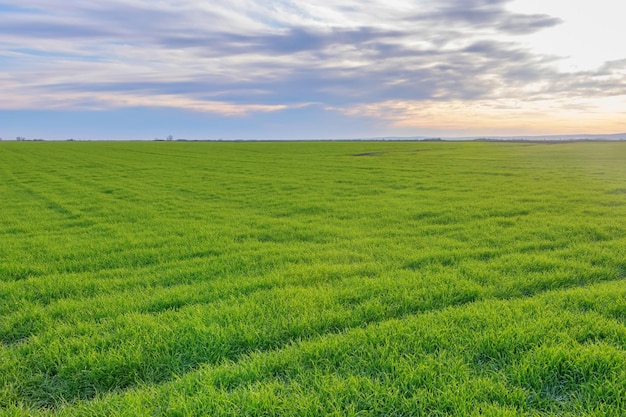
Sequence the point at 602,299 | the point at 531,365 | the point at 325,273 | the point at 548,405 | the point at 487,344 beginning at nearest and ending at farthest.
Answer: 1. the point at 548,405
2. the point at 531,365
3. the point at 487,344
4. the point at 602,299
5. the point at 325,273

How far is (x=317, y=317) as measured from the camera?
15.3ft

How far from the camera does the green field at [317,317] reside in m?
3.27

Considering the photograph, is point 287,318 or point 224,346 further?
point 287,318

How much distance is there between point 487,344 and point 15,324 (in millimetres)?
5284

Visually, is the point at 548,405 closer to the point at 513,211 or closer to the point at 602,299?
the point at 602,299

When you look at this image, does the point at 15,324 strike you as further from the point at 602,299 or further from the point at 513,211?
the point at 513,211

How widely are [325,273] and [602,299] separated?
3.64m

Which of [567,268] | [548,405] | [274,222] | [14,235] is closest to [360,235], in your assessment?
[274,222]

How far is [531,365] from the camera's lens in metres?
3.55

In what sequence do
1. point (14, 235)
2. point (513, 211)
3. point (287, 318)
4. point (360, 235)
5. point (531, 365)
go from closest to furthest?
point (531, 365), point (287, 318), point (360, 235), point (14, 235), point (513, 211)

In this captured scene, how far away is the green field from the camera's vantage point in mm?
3273

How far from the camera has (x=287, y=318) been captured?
4648 mm

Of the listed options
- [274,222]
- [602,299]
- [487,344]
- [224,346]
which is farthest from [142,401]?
[274,222]

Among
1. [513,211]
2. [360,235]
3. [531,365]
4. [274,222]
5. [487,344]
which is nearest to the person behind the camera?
[531,365]
